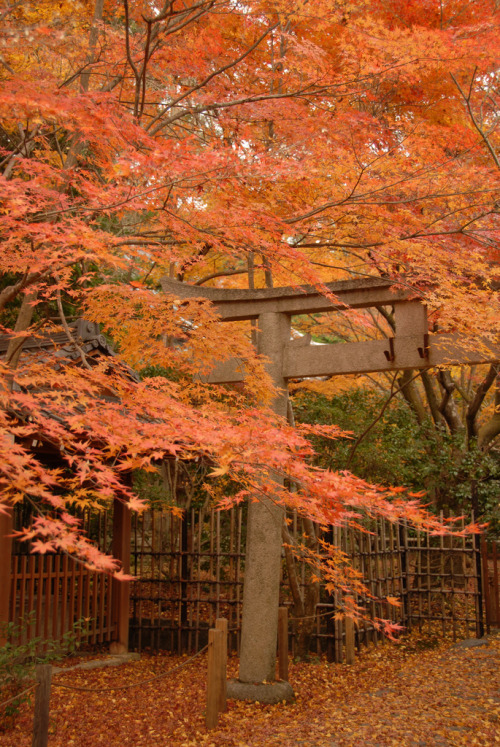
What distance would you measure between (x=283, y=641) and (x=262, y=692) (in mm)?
557

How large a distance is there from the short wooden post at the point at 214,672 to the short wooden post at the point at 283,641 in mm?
1154

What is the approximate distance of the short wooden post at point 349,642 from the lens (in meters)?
8.28

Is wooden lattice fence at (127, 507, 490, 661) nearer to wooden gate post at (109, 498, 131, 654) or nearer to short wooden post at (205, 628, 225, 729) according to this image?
wooden gate post at (109, 498, 131, 654)

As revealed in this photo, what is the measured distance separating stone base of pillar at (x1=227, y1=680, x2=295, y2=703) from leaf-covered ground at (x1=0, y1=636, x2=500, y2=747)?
95 millimetres

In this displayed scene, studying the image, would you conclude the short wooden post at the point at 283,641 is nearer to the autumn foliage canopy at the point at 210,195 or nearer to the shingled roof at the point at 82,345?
the autumn foliage canopy at the point at 210,195

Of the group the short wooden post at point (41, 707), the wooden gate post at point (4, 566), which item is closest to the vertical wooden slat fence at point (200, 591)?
the wooden gate post at point (4, 566)

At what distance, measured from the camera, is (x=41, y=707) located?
4.30 metres

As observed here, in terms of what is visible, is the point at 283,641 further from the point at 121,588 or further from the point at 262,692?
the point at 121,588

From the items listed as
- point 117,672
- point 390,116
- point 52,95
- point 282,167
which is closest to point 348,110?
point 390,116

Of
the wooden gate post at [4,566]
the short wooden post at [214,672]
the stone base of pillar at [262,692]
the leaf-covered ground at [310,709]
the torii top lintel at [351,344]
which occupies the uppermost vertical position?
the torii top lintel at [351,344]

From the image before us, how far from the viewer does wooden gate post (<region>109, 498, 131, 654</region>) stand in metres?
8.38

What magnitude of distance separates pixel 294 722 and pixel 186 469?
4.93 m

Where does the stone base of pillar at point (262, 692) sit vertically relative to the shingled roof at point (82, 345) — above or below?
below

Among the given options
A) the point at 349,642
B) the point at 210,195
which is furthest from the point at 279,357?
the point at 349,642
